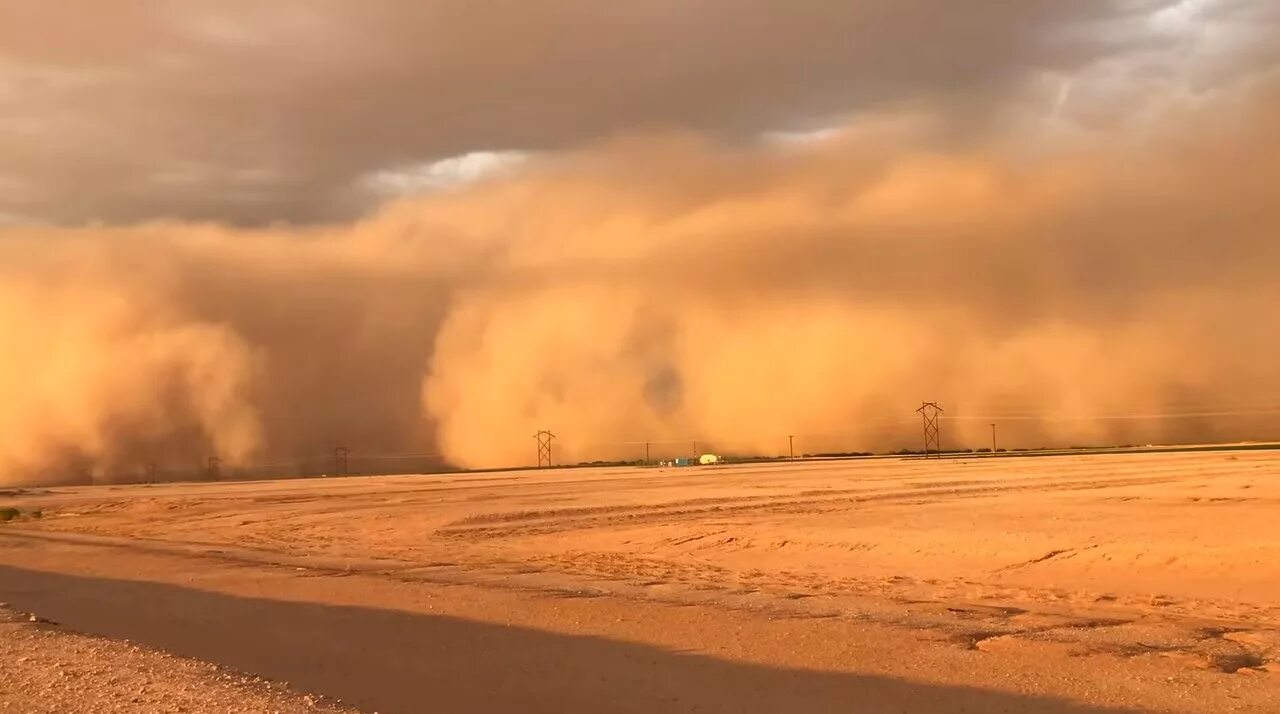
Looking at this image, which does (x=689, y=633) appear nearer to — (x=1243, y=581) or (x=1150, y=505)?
(x=1243, y=581)

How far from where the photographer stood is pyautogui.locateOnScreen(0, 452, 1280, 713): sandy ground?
53.4 ft

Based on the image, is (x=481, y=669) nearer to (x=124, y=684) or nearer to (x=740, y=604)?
(x=124, y=684)

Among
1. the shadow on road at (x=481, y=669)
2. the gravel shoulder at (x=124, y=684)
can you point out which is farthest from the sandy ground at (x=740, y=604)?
the gravel shoulder at (x=124, y=684)

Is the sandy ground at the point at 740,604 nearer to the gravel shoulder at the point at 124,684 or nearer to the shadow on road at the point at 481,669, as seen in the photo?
the shadow on road at the point at 481,669

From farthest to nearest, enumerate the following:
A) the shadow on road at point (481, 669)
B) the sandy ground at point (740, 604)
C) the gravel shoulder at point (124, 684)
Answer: the sandy ground at point (740, 604) < the shadow on road at point (481, 669) < the gravel shoulder at point (124, 684)

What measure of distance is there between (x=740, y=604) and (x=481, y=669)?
909 centimetres

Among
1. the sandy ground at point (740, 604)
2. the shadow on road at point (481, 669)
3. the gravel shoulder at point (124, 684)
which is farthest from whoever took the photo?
the sandy ground at point (740, 604)

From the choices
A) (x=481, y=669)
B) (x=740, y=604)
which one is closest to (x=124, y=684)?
(x=481, y=669)

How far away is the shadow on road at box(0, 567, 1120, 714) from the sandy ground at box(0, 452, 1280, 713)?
0.26 feet

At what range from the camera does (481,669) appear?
59.9ft

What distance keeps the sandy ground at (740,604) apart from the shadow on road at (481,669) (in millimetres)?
80

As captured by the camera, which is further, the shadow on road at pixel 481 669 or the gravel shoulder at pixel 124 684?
the shadow on road at pixel 481 669

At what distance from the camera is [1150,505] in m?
48.0

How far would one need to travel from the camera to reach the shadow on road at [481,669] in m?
15.2
